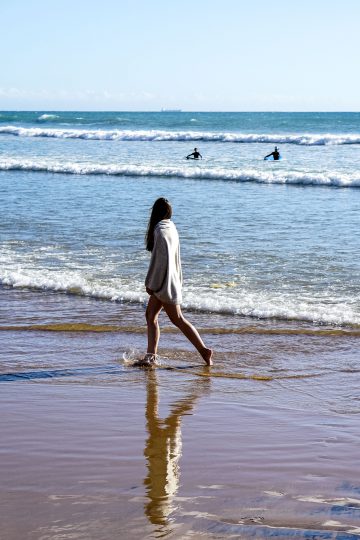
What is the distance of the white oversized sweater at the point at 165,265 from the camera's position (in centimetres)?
738

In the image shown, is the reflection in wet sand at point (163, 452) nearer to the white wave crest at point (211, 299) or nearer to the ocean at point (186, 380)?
the ocean at point (186, 380)

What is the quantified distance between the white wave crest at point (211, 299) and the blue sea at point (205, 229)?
15 millimetres

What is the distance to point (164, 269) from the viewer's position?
7.45 m

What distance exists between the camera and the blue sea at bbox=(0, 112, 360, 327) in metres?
10.8

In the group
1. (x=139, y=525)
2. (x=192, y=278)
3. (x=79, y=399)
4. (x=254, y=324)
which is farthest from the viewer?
(x=192, y=278)

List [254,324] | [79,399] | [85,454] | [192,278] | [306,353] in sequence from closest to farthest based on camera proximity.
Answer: [85,454] < [79,399] < [306,353] < [254,324] < [192,278]

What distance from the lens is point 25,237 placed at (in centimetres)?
1544

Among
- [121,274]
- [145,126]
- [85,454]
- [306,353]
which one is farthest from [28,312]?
[145,126]

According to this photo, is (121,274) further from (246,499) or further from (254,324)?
(246,499)

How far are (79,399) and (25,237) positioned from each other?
30.6ft

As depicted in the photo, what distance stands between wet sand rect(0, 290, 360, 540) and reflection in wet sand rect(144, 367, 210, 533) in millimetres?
12

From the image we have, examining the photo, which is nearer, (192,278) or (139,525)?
(139,525)

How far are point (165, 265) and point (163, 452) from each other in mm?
2540

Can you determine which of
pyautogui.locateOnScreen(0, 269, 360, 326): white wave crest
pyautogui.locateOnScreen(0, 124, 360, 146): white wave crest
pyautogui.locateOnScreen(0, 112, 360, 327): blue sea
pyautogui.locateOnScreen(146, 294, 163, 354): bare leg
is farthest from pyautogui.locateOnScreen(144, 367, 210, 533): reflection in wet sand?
pyautogui.locateOnScreen(0, 124, 360, 146): white wave crest
